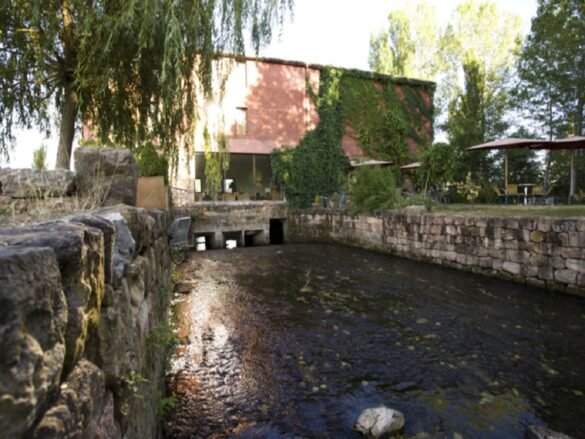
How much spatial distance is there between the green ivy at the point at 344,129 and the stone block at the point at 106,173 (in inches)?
571

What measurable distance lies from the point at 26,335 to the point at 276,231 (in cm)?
1725

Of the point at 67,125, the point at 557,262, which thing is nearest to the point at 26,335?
the point at 67,125

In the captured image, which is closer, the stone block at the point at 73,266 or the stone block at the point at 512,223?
the stone block at the point at 73,266

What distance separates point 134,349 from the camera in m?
1.79

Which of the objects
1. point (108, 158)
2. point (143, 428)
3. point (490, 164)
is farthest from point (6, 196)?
point (490, 164)

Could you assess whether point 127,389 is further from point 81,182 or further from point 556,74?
point 556,74

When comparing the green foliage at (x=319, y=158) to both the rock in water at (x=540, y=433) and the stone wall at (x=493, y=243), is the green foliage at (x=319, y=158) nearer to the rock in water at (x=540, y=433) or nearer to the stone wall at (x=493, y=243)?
the stone wall at (x=493, y=243)

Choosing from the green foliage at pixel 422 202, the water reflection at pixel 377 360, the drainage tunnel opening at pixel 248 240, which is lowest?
the drainage tunnel opening at pixel 248 240

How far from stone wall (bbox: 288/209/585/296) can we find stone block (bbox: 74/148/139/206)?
262 inches

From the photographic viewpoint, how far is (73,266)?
3.24 ft

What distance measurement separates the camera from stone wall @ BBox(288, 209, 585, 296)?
6270mm

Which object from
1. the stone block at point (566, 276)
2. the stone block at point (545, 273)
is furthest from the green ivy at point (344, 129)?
the stone block at point (566, 276)

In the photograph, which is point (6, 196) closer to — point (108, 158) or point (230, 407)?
point (108, 158)

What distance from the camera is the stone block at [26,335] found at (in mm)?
670
